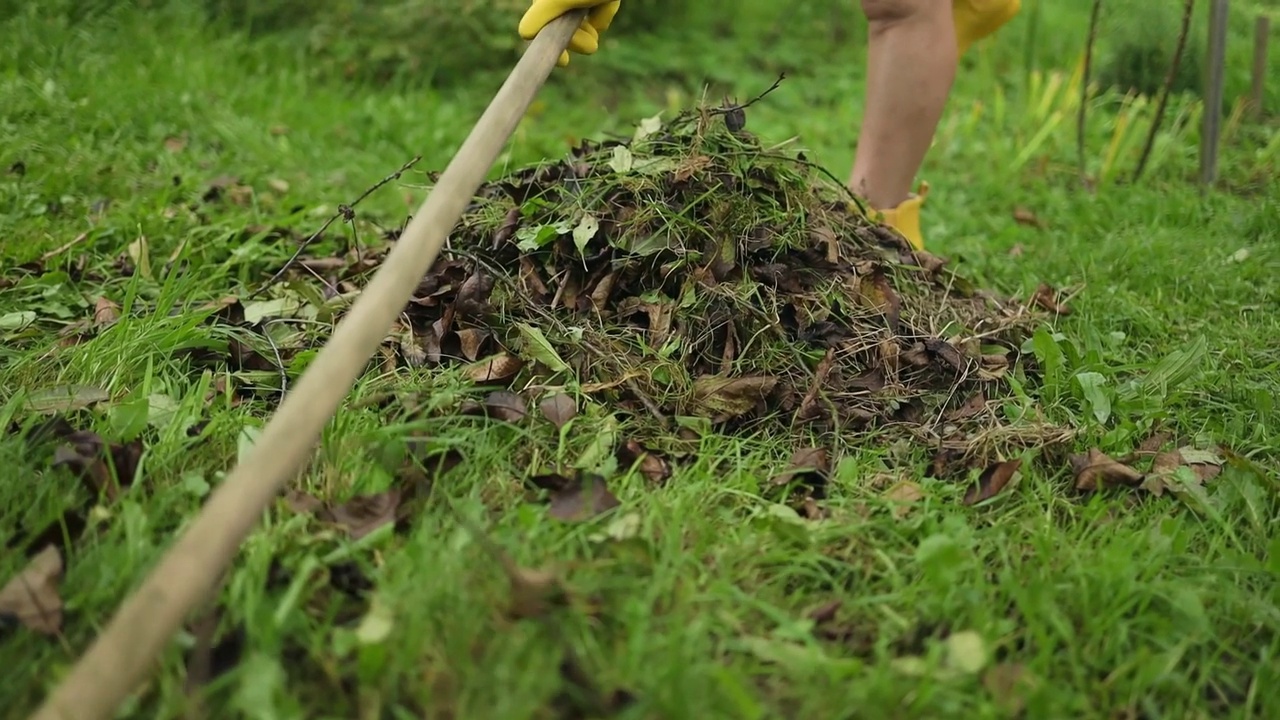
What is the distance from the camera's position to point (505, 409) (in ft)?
5.75

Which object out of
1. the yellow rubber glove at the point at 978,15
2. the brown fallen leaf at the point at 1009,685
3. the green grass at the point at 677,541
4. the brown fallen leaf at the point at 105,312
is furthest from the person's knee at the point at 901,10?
the brown fallen leaf at the point at 105,312

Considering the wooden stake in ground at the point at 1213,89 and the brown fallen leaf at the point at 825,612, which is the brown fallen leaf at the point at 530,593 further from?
the wooden stake in ground at the point at 1213,89

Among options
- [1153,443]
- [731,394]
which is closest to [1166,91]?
[1153,443]

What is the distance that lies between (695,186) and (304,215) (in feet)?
4.73

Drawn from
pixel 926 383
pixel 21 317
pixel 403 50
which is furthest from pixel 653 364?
pixel 403 50

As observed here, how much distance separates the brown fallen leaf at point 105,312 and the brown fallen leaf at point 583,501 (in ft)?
4.15

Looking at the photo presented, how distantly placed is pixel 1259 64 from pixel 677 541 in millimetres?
4287

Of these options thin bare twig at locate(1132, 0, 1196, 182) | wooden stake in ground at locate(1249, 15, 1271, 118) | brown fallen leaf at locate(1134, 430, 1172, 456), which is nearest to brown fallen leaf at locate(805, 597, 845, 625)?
brown fallen leaf at locate(1134, 430, 1172, 456)

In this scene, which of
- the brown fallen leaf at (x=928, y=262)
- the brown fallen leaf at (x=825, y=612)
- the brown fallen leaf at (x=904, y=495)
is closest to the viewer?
the brown fallen leaf at (x=825, y=612)

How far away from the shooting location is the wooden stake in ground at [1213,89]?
137 inches

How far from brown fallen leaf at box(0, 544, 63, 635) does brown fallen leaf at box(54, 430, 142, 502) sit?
19 cm

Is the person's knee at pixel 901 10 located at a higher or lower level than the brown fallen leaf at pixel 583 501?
higher

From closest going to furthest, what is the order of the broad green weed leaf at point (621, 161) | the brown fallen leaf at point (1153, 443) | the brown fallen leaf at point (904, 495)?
1. the brown fallen leaf at point (904, 495)
2. the brown fallen leaf at point (1153, 443)
3. the broad green weed leaf at point (621, 161)

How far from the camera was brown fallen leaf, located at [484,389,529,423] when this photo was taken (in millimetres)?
1751
